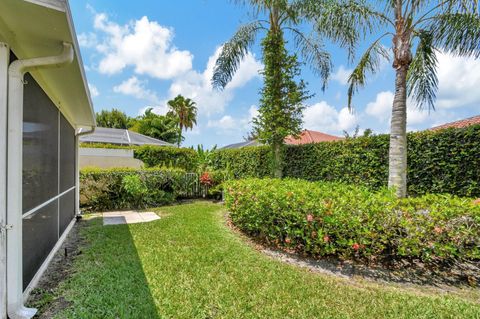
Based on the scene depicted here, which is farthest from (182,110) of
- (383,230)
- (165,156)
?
(383,230)

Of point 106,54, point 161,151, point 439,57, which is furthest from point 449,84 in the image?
point 161,151

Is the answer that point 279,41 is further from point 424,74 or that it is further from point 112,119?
point 112,119

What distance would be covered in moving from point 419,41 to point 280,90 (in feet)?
14.1

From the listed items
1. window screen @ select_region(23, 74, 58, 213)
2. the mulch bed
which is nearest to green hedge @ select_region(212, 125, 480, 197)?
the mulch bed

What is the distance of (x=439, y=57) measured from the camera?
6754mm

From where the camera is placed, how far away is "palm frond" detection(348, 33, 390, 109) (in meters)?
7.39

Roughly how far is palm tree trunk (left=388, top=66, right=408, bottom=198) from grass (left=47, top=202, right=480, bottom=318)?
306cm

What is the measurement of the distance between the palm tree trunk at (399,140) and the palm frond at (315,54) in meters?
3.64

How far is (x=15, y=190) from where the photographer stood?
2.61 meters

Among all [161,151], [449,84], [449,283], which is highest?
[449,84]

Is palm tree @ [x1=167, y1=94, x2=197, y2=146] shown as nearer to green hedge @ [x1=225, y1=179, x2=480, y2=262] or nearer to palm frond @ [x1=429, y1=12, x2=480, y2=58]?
palm frond @ [x1=429, y1=12, x2=480, y2=58]

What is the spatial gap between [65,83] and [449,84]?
9.68 meters

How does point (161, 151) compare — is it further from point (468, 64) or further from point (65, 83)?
point (468, 64)

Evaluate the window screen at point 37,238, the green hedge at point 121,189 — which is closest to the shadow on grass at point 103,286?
the window screen at point 37,238
